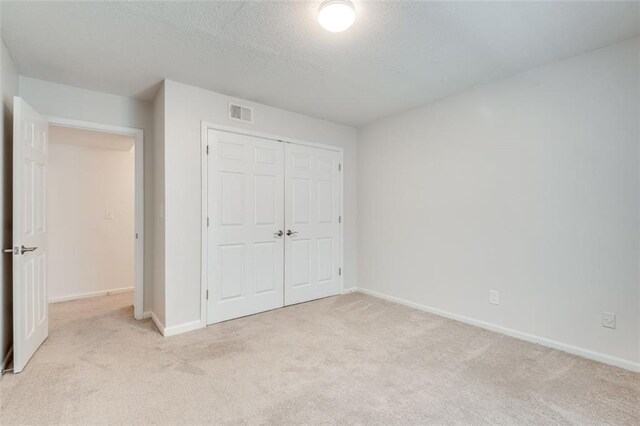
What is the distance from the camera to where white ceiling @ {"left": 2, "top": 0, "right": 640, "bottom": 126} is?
6.31 ft

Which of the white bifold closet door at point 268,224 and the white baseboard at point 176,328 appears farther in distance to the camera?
the white bifold closet door at point 268,224

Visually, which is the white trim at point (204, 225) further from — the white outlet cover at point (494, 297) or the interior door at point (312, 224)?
the white outlet cover at point (494, 297)

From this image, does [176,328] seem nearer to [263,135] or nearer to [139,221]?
[139,221]

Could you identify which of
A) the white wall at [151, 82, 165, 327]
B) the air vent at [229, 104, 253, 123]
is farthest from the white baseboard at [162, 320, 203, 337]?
the air vent at [229, 104, 253, 123]

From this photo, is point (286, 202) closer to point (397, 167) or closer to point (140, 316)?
point (397, 167)

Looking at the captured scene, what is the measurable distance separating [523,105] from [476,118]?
420mm

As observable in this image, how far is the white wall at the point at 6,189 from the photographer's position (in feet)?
7.27

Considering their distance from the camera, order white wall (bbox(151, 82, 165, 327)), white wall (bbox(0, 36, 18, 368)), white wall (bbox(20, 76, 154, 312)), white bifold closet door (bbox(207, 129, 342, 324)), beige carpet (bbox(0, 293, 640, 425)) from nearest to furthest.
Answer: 1. beige carpet (bbox(0, 293, 640, 425))
2. white wall (bbox(0, 36, 18, 368))
3. white wall (bbox(20, 76, 154, 312))
4. white wall (bbox(151, 82, 165, 327))
5. white bifold closet door (bbox(207, 129, 342, 324))

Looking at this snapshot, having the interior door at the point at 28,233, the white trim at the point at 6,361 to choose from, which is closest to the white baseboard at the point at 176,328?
the interior door at the point at 28,233

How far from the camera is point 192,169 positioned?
3.06m

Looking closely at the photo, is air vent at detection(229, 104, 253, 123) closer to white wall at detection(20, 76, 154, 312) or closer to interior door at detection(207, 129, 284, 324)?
interior door at detection(207, 129, 284, 324)

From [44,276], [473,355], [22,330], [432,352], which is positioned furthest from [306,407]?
[44,276]

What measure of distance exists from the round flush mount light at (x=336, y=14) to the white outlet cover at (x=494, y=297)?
2.64 metres

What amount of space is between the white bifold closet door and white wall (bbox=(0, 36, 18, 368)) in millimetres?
1462
